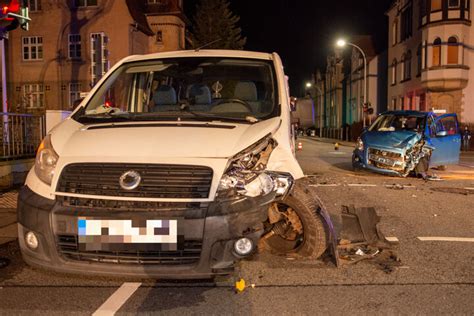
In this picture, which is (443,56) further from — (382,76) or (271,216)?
(271,216)

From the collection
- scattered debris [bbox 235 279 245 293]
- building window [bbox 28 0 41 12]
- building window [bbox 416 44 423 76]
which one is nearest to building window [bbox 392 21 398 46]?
building window [bbox 416 44 423 76]

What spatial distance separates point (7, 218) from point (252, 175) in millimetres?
5014

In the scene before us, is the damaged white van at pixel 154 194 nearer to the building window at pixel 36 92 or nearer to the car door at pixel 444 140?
the car door at pixel 444 140

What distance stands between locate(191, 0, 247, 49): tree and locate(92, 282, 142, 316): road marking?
44322mm

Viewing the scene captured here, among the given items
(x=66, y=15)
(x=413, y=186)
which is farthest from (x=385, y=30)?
A: (x=413, y=186)

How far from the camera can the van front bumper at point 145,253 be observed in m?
3.47

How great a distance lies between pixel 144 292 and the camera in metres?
4.21

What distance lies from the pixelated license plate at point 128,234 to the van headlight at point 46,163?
1.77 feet

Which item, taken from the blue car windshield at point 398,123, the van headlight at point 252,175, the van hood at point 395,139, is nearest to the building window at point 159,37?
the blue car windshield at point 398,123

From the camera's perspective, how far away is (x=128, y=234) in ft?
11.4

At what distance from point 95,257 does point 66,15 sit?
107 ft

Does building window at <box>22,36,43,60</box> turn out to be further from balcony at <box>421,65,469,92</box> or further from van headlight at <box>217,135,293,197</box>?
van headlight at <box>217,135,293,197</box>

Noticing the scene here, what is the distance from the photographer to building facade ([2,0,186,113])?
3234cm

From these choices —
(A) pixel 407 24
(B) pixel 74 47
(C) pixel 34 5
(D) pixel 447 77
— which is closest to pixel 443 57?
(D) pixel 447 77
